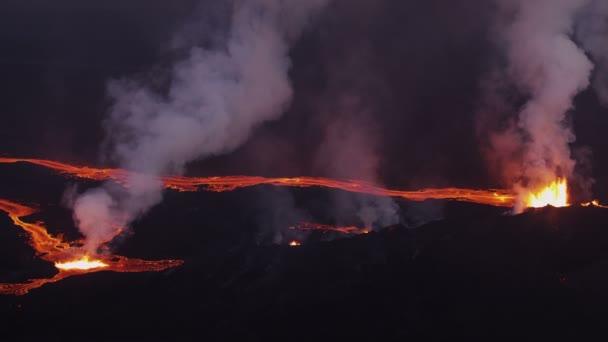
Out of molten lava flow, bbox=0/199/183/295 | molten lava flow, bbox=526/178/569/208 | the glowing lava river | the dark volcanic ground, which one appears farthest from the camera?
molten lava flow, bbox=526/178/569/208

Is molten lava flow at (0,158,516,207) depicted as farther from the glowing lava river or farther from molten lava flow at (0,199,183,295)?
molten lava flow at (0,199,183,295)

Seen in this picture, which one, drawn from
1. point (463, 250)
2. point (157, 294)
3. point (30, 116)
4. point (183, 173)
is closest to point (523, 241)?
point (463, 250)

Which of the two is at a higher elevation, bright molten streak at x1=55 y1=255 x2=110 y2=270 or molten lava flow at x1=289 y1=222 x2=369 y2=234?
molten lava flow at x1=289 y1=222 x2=369 y2=234

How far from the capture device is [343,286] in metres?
18.5

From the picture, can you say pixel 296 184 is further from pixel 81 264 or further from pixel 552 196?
pixel 552 196

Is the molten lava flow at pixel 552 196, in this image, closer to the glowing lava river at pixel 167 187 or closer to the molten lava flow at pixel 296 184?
the glowing lava river at pixel 167 187

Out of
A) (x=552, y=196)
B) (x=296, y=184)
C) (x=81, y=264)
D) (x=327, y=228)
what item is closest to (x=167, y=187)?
(x=296, y=184)

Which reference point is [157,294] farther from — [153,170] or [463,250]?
[153,170]

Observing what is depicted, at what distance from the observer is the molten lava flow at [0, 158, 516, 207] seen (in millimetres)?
27875

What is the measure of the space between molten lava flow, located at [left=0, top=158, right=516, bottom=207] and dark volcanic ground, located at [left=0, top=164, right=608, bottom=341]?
4.99m

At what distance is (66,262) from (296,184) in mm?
11294

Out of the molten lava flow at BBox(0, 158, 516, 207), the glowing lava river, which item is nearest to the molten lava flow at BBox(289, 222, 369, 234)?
the glowing lava river

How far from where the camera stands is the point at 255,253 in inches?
824

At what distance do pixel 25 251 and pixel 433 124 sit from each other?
2566cm
